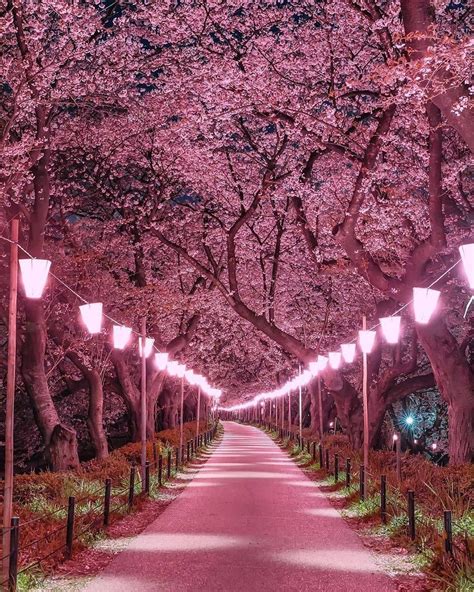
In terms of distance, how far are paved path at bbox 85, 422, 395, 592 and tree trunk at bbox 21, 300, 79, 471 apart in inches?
136

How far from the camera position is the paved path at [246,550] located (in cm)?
938

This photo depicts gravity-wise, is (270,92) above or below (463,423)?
above

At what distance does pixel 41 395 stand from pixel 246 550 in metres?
10.5

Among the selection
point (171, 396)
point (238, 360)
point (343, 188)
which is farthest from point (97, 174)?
point (238, 360)

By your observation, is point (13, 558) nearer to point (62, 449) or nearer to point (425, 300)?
point (425, 300)

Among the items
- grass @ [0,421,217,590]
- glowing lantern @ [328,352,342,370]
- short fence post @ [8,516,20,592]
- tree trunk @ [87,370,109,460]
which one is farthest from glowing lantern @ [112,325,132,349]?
short fence post @ [8,516,20,592]

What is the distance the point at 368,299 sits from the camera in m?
32.1

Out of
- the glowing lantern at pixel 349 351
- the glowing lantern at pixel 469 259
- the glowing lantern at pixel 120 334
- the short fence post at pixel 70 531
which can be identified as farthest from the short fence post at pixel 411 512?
the glowing lantern at pixel 349 351

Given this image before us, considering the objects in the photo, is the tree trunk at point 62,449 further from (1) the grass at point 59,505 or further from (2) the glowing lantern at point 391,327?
(2) the glowing lantern at point 391,327

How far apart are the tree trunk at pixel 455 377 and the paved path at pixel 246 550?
13.3 ft

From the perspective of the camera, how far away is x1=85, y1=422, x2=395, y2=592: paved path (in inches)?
369

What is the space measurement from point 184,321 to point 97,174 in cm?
1059

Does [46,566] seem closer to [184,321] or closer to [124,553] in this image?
[124,553]

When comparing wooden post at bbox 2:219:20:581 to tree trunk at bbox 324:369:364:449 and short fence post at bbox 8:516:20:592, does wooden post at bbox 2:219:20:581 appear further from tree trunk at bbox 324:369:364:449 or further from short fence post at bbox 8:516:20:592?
tree trunk at bbox 324:369:364:449
